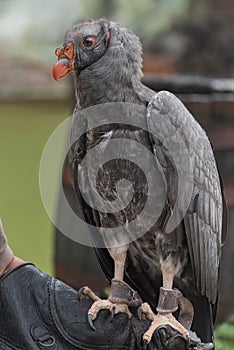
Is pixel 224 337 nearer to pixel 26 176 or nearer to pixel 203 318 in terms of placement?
pixel 203 318

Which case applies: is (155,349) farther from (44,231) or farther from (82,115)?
(44,231)

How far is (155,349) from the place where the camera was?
58.4 inches

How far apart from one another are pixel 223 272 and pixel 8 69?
2.51 metres

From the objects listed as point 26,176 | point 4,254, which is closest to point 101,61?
point 4,254

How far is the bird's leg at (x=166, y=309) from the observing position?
4.87 ft

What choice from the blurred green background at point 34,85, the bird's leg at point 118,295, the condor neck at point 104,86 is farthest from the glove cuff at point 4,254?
the blurred green background at point 34,85

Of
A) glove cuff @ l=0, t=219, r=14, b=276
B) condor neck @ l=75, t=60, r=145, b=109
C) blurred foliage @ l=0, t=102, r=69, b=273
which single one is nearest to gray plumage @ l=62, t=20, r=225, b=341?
condor neck @ l=75, t=60, r=145, b=109

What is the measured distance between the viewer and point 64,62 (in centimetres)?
142

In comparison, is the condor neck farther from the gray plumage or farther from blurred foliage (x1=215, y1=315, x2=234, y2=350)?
blurred foliage (x1=215, y1=315, x2=234, y2=350)

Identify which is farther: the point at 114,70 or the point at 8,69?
the point at 8,69

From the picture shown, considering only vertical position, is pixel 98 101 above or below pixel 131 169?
above

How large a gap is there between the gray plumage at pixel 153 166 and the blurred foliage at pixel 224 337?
0.41 metres

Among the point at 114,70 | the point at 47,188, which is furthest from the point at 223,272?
the point at 114,70

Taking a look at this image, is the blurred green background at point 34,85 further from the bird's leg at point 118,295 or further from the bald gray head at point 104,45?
the bald gray head at point 104,45
